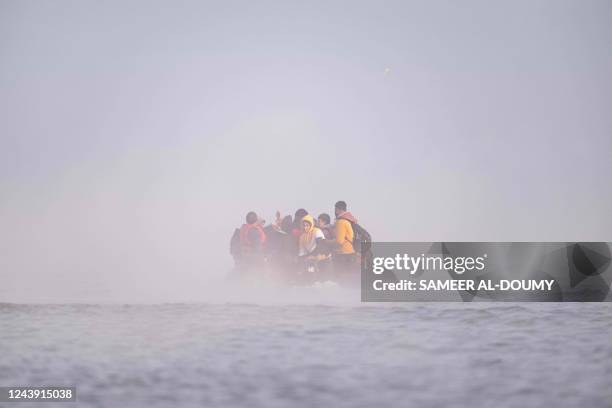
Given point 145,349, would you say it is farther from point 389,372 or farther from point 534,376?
point 534,376

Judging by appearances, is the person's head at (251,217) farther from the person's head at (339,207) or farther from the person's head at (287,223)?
the person's head at (339,207)

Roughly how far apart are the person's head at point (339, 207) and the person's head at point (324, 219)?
1.52 ft

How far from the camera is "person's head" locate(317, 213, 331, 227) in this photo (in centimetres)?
1667

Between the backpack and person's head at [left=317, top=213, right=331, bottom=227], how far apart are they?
2.27ft

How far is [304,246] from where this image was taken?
16953mm

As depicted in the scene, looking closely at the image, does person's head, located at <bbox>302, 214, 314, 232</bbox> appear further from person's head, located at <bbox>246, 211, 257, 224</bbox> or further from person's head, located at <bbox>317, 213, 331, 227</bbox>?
person's head, located at <bbox>246, 211, 257, 224</bbox>

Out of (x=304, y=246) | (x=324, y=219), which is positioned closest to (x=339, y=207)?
(x=324, y=219)

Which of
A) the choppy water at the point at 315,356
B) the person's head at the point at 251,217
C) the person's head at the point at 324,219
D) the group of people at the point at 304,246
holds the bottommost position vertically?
the choppy water at the point at 315,356

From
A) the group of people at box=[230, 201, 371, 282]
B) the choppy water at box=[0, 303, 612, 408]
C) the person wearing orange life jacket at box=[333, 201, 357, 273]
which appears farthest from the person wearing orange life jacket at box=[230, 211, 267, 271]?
the choppy water at box=[0, 303, 612, 408]

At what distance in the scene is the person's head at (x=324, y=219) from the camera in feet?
54.7

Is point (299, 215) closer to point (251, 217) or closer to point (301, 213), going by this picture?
point (301, 213)

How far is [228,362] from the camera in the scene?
322 inches

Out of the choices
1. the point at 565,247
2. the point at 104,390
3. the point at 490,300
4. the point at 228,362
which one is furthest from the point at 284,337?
the point at 565,247

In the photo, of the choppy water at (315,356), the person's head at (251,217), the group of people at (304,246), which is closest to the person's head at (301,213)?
the group of people at (304,246)
